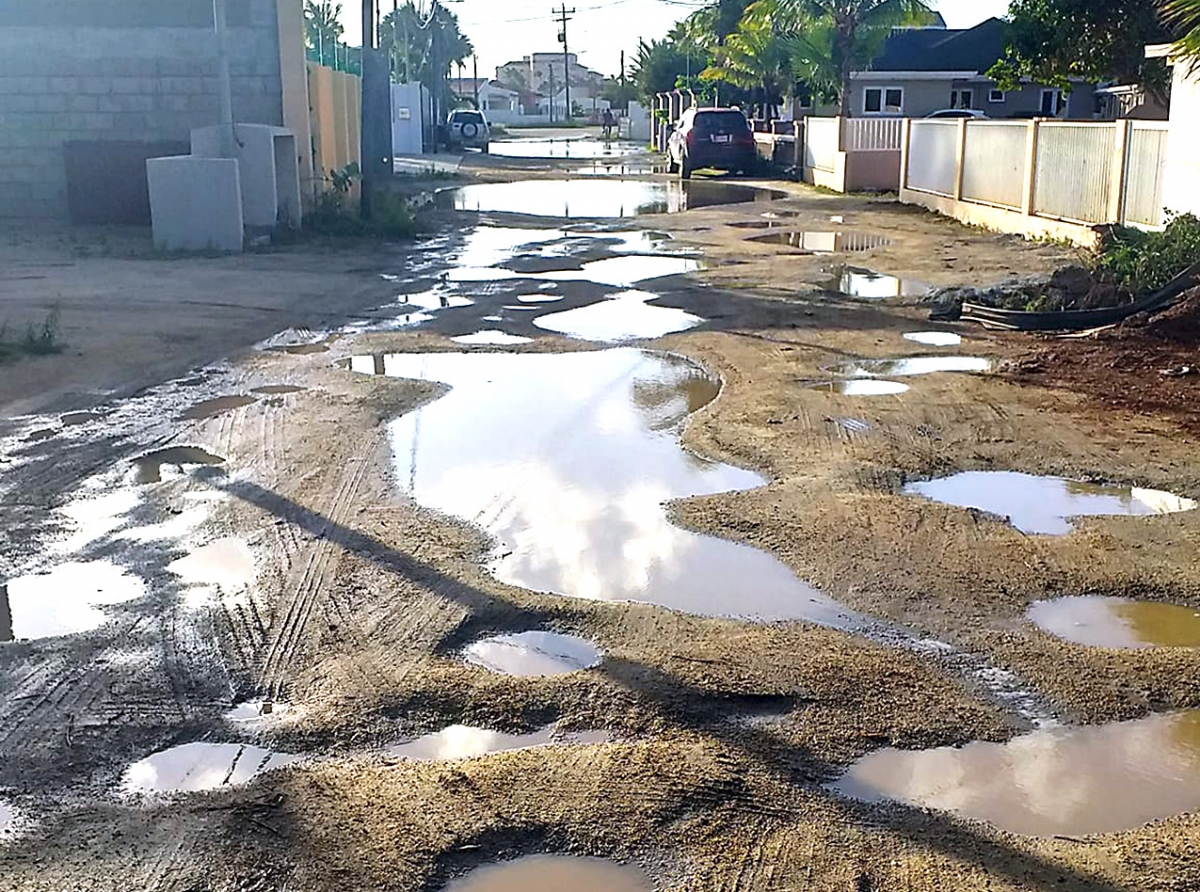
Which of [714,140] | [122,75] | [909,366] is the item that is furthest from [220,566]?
[714,140]

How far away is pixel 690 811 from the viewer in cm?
411

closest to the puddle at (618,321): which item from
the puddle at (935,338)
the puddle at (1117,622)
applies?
the puddle at (935,338)

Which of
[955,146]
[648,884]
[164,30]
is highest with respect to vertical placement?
[164,30]

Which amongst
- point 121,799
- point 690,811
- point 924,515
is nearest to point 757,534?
point 924,515

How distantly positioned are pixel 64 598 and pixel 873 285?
40.0 feet

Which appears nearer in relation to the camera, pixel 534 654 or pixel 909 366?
pixel 534 654

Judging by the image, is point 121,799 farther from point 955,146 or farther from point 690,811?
point 955,146

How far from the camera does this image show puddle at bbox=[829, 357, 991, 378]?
10844mm

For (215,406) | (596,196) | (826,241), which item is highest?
(596,196)

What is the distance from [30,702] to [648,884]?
8.43 ft

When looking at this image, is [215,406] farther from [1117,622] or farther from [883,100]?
[883,100]

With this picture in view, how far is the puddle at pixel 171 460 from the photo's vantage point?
797cm

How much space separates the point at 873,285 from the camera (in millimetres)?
16281

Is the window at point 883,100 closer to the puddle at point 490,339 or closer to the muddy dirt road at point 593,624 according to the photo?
the muddy dirt road at point 593,624
